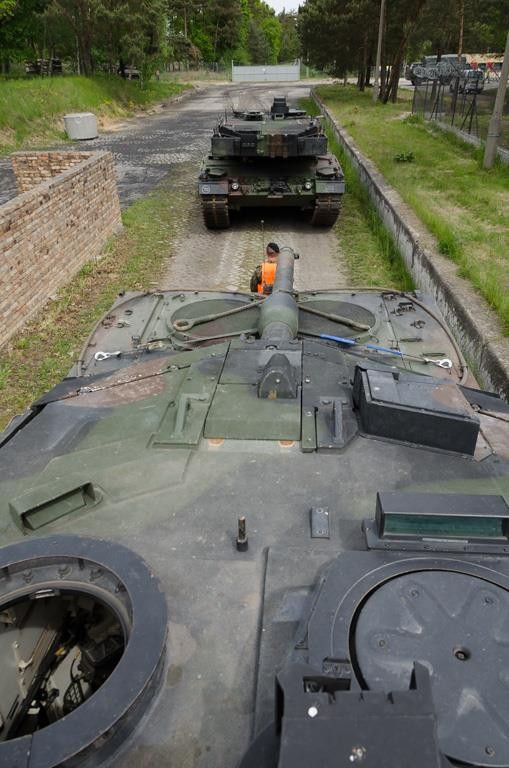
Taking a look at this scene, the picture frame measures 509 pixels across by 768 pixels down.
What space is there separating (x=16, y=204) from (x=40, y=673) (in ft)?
24.6

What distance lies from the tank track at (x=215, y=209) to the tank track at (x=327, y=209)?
1.79 meters

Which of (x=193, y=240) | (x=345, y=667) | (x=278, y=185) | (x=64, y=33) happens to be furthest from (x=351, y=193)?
(x=64, y=33)

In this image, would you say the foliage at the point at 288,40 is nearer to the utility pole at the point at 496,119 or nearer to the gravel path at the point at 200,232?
the gravel path at the point at 200,232

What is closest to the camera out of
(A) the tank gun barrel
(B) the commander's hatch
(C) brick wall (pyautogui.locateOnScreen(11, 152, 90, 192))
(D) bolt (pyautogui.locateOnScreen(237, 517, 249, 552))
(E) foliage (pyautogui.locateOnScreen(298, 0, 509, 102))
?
(D) bolt (pyautogui.locateOnScreen(237, 517, 249, 552))

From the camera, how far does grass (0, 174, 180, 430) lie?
7613 mm

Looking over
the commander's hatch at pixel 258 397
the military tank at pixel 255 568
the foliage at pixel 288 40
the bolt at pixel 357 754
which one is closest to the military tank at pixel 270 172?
the military tank at pixel 255 568

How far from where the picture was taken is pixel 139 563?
2393 millimetres

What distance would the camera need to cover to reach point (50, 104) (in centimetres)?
2858

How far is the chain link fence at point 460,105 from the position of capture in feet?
65.0

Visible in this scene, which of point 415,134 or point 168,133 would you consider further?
point 168,133

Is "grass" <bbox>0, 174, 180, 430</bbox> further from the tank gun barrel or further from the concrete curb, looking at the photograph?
the concrete curb

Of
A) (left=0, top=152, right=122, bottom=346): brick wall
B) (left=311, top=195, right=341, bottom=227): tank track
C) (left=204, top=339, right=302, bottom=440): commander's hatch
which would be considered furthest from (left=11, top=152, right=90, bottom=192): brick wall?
(left=204, top=339, right=302, bottom=440): commander's hatch

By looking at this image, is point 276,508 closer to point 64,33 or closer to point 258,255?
point 258,255

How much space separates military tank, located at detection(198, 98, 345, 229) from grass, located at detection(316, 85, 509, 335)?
1749mm
